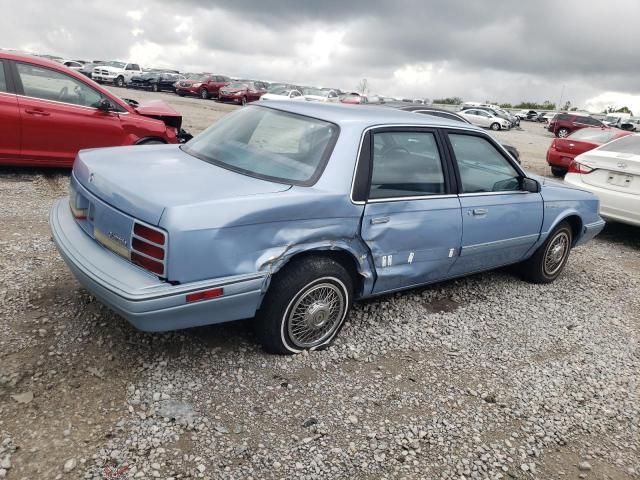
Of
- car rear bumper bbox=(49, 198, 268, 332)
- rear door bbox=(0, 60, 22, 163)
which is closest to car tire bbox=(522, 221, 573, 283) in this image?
car rear bumper bbox=(49, 198, 268, 332)

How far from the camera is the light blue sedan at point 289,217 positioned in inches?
106

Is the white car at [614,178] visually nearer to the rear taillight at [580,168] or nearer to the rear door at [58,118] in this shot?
the rear taillight at [580,168]

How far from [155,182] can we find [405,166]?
5.58 ft

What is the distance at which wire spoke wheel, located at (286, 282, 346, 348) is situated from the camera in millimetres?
3215

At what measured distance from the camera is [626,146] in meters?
7.29

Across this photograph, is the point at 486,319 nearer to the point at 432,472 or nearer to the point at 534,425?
the point at 534,425

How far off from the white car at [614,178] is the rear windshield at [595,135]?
4258 mm

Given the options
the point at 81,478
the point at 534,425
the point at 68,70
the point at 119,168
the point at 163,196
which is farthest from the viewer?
the point at 68,70

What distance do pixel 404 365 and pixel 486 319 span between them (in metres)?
1.14

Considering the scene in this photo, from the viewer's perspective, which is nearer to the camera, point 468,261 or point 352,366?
point 352,366

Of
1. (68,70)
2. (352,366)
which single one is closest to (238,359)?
(352,366)

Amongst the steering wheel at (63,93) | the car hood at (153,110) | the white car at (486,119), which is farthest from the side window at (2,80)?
the white car at (486,119)

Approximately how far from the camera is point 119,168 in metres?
3.20

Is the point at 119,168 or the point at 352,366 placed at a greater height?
the point at 119,168
